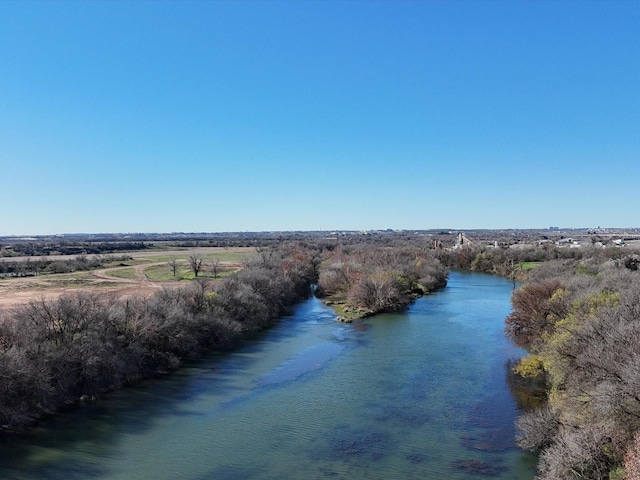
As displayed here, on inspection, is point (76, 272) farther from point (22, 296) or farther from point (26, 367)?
point (26, 367)

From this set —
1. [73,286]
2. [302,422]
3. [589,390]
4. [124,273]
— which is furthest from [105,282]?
[589,390]

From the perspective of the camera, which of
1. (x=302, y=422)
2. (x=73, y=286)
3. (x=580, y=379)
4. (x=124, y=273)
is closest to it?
(x=580, y=379)

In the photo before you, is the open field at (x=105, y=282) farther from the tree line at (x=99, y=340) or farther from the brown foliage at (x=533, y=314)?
the brown foliage at (x=533, y=314)

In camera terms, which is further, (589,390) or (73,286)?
(73,286)

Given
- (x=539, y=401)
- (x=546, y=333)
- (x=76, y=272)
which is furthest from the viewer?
(x=76, y=272)

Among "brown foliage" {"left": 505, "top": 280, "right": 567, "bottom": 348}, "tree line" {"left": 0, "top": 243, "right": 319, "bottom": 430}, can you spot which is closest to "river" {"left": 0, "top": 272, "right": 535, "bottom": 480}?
"tree line" {"left": 0, "top": 243, "right": 319, "bottom": 430}

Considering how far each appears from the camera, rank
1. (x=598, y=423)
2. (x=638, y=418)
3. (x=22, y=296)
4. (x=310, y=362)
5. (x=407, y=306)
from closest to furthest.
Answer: (x=638, y=418)
(x=598, y=423)
(x=310, y=362)
(x=22, y=296)
(x=407, y=306)

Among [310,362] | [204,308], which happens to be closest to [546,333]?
[310,362]

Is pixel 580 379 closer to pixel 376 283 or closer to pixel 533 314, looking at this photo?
pixel 533 314
